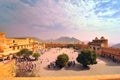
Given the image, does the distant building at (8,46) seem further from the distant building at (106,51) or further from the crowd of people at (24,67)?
the distant building at (106,51)

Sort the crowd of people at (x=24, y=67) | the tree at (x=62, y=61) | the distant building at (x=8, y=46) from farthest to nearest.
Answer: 1. the distant building at (x=8, y=46)
2. the tree at (x=62, y=61)
3. the crowd of people at (x=24, y=67)

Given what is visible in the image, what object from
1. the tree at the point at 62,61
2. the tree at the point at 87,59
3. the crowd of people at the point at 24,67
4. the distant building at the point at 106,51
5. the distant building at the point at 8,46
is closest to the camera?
the crowd of people at the point at 24,67

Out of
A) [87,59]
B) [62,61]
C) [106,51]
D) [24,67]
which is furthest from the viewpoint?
[106,51]

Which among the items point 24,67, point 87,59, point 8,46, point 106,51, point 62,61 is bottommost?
point 24,67

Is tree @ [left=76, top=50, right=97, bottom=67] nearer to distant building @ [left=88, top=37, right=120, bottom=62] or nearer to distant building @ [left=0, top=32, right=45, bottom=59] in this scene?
A: distant building @ [left=88, top=37, right=120, bottom=62]

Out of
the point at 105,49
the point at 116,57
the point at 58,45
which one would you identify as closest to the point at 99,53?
the point at 105,49

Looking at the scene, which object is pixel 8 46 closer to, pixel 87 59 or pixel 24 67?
pixel 24 67

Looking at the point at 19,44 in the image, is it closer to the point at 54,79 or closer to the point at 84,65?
the point at 84,65

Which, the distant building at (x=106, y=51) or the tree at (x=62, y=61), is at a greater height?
the distant building at (x=106, y=51)

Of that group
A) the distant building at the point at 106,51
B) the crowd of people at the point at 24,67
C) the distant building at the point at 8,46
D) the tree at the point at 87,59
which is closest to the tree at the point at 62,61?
the tree at the point at 87,59

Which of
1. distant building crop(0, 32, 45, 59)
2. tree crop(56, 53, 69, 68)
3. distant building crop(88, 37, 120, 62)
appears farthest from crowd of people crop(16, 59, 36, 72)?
distant building crop(88, 37, 120, 62)

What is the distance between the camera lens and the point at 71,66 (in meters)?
29.5

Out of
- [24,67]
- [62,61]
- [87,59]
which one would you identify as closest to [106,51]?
[87,59]

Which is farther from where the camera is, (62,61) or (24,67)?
(62,61)
